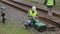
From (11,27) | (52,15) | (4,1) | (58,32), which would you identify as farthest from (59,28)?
(4,1)

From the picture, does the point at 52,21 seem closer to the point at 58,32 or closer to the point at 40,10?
the point at 58,32

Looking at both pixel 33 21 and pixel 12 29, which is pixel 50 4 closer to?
pixel 33 21

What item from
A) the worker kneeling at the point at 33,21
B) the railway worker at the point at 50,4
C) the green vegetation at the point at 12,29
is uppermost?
the railway worker at the point at 50,4

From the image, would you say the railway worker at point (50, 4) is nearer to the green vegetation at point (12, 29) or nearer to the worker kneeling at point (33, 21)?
the green vegetation at point (12, 29)

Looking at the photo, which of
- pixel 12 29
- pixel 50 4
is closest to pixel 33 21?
pixel 12 29

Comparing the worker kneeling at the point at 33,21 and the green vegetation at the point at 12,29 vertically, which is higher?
the worker kneeling at the point at 33,21

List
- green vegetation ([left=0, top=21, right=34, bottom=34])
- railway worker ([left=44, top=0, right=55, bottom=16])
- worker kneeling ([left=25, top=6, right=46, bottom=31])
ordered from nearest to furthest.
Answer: green vegetation ([left=0, top=21, right=34, bottom=34])
worker kneeling ([left=25, top=6, right=46, bottom=31])
railway worker ([left=44, top=0, right=55, bottom=16])

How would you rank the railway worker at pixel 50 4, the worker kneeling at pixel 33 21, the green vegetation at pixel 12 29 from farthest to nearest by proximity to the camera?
1. the railway worker at pixel 50 4
2. the worker kneeling at pixel 33 21
3. the green vegetation at pixel 12 29

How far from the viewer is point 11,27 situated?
15.3m

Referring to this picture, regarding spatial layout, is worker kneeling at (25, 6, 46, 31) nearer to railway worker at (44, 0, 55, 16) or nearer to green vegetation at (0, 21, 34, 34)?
green vegetation at (0, 21, 34, 34)

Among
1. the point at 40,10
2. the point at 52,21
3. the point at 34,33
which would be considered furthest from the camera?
the point at 40,10

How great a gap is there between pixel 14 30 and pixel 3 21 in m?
2.32

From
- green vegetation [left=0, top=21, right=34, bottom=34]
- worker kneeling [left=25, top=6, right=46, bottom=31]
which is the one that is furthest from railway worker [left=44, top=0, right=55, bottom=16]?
worker kneeling [left=25, top=6, right=46, bottom=31]

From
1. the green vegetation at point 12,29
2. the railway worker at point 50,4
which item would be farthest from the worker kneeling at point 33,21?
the railway worker at point 50,4
